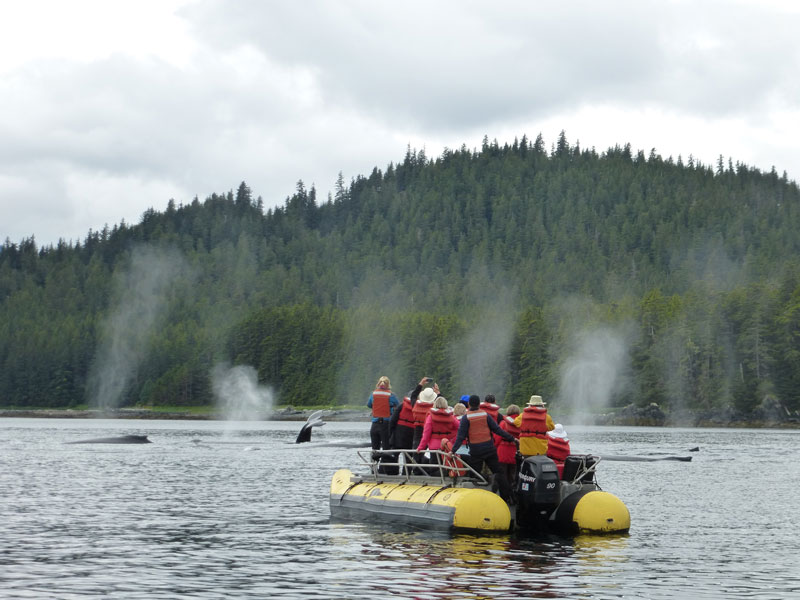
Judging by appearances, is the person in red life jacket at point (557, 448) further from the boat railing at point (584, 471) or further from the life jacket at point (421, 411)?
the life jacket at point (421, 411)

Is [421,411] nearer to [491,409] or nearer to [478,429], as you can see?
[491,409]

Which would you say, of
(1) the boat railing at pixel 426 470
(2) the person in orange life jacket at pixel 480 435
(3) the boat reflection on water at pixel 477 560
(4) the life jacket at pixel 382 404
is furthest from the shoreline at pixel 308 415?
(3) the boat reflection on water at pixel 477 560

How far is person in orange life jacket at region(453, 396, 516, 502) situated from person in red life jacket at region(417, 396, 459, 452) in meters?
1.14

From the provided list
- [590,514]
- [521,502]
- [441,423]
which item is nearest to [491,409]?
[441,423]

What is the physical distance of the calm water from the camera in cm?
2042

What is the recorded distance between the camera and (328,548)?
2570 cm

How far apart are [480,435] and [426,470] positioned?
470 centimetres

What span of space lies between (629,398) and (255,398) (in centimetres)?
7464

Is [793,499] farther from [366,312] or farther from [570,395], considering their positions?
[366,312]

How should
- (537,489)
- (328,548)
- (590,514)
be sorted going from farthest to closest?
(590,514), (537,489), (328,548)

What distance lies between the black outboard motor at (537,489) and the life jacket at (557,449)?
3.50ft

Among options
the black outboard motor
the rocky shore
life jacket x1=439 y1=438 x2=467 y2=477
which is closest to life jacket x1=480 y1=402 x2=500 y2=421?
life jacket x1=439 y1=438 x2=467 y2=477

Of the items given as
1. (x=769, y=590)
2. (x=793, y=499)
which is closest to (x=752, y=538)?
(x=769, y=590)

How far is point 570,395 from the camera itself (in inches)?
6029
